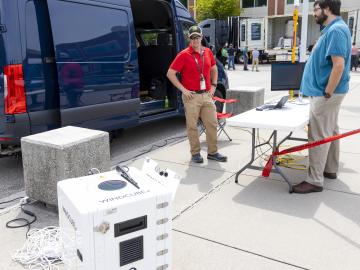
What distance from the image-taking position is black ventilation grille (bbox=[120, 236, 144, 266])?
2.10 m

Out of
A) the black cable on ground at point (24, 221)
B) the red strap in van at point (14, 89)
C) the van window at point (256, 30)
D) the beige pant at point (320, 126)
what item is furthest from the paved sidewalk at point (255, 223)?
the van window at point (256, 30)

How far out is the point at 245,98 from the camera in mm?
7871

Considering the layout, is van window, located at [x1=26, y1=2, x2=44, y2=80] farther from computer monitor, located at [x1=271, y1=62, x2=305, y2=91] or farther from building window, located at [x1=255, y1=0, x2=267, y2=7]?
building window, located at [x1=255, y1=0, x2=267, y2=7]

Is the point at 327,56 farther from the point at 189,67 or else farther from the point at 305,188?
the point at 189,67

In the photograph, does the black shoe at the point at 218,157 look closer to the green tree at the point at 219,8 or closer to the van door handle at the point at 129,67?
the van door handle at the point at 129,67

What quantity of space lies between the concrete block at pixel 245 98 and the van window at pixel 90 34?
10.3 ft

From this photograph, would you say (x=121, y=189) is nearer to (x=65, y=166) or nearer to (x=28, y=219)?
(x=65, y=166)

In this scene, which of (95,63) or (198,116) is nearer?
(95,63)

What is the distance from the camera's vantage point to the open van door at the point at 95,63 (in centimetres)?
455

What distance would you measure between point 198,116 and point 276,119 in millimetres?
1256

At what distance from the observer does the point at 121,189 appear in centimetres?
219

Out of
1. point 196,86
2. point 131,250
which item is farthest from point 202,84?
point 131,250

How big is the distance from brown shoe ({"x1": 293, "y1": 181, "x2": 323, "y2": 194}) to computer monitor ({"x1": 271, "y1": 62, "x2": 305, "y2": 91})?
1.68 meters

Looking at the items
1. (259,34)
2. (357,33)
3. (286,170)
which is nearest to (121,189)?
(286,170)
